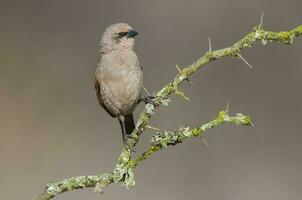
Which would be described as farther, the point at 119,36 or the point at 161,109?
the point at 161,109

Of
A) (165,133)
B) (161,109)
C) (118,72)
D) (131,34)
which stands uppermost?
(161,109)

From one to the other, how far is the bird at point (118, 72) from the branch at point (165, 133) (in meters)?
1.26

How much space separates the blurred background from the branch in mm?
3377

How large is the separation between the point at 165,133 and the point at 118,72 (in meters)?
1.47

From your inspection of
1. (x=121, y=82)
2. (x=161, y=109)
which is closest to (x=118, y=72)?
(x=121, y=82)

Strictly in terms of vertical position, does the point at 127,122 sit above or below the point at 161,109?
below

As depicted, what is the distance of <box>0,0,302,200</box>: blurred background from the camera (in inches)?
274

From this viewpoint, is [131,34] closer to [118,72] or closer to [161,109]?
[118,72]

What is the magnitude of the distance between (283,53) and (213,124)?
5341mm

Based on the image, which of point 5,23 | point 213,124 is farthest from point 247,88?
point 213,124

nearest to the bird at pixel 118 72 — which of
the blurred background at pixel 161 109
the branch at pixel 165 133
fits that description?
the branch at pixel 165 133

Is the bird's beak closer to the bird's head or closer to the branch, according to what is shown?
the bird's head

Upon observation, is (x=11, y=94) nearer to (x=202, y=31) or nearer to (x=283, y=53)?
(x=202, y=31)

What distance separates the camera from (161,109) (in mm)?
7277
